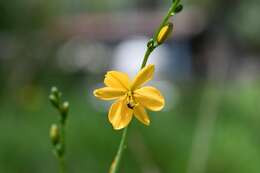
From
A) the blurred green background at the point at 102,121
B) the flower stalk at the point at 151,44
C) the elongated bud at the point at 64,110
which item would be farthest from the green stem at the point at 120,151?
the blurred green background at the point at 102,121

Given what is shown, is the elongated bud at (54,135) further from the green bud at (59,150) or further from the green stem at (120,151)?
the green stem at (120,151)

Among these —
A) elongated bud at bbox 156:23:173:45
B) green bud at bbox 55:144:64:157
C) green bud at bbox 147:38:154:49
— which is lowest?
green bud at bbox 55:144:64:157

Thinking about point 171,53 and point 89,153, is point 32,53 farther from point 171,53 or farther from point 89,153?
point 171,53

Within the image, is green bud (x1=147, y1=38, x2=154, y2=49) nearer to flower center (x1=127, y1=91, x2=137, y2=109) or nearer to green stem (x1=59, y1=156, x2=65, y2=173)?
flower center (x1=127, y1=91, x2=137, y2=109)

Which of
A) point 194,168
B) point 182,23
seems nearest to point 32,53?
point 194,168

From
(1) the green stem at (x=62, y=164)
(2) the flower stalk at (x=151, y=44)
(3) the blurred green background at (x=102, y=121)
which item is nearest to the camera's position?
(2) the flower stalk at (x=151, y=44)

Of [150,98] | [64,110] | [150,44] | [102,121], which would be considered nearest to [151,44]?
[150,44]

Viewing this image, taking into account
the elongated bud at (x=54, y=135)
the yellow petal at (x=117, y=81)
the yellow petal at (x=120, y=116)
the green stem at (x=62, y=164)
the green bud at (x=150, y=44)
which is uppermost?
the green bud at (x=150, y=44)

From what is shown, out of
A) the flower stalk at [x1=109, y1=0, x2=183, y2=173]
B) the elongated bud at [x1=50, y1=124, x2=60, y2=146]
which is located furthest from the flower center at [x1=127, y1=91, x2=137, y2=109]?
the elongated bud at [x1=50, y1=124, x2=60, y2=146]
